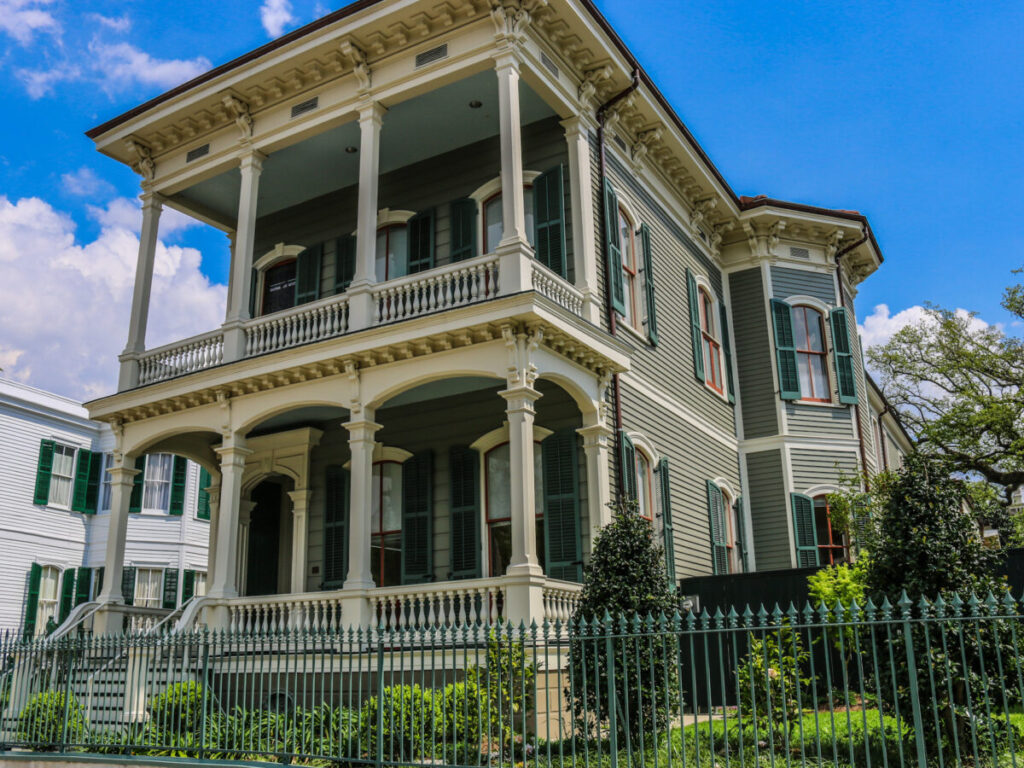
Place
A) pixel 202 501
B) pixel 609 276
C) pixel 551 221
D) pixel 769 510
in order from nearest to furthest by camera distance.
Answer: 1. pixel 551 221
2. pixel 609 276
3. pixel 769 510
4. pixel 202 501

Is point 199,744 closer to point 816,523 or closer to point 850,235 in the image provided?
point 816,523

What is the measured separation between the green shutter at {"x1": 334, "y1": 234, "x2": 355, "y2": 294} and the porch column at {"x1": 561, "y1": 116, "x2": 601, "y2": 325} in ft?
15.6

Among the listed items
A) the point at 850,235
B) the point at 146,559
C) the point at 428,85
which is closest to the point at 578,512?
the point at 428,85

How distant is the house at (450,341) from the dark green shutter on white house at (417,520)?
0.13ft

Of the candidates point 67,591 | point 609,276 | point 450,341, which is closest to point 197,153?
point 450,341

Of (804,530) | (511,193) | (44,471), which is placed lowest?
(804,530)

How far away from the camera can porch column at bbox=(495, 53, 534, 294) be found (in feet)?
41.3

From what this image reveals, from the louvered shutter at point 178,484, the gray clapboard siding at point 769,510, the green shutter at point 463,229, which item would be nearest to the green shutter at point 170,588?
the louvered shutter at point 178,484

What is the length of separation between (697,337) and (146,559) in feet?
56.7

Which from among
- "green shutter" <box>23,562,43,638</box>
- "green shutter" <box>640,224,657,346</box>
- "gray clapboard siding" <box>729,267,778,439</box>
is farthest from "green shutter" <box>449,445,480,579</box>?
"green shutter" <box>23,562,43,638</box>

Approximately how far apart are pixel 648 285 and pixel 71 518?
62.3 feet

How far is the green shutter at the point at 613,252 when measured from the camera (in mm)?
15391

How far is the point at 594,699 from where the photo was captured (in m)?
9.78

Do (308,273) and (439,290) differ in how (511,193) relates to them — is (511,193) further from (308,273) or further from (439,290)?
(308,273)
